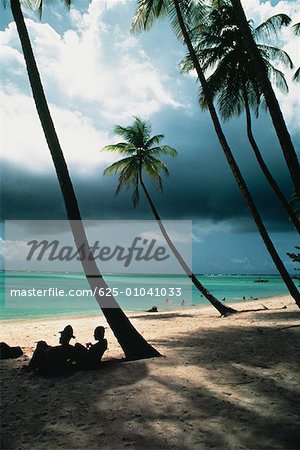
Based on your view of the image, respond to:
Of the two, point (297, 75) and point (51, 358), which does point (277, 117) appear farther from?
point (297, 75)

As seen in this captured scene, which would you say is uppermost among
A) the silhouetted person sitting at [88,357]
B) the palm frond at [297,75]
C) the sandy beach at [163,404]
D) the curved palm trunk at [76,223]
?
the palm frond at [297,75]

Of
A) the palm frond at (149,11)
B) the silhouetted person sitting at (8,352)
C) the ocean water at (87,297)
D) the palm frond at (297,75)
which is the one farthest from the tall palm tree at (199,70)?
the ocean water at (87,297)

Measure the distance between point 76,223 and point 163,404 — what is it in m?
3.58

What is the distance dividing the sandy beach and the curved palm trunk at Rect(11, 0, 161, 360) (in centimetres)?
46

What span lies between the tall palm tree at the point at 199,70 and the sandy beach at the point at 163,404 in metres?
4.87

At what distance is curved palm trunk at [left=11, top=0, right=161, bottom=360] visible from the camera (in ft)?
19.4

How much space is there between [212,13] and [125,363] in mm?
Answer: 12953

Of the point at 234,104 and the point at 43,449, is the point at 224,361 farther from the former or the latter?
the point at 234,104

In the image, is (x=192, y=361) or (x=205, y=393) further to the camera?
(x=192, y=361)

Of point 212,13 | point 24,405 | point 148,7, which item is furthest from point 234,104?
point 24,405

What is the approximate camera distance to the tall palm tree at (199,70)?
33.7ft

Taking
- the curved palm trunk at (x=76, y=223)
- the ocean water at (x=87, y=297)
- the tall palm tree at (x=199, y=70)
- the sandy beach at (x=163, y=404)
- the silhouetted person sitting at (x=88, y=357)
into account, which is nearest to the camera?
the sandy beach at (x=163, y=404)

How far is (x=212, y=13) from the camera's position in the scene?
1195 cm

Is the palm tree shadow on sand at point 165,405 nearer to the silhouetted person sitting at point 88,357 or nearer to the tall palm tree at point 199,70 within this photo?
the silhouetted person sitting at point 88,357
